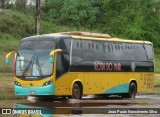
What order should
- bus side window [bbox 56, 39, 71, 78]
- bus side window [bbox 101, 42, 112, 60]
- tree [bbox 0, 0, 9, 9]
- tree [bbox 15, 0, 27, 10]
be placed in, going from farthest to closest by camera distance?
1. tree [bbox 15, 0, 27, 10]
2. tree [bbox 0, 0, 9, 9]
3. bus side window [bbox 101, 42, 112, 60]
4. bus side window [bbox 56, 39, 71, 78]

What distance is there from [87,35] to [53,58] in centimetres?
356

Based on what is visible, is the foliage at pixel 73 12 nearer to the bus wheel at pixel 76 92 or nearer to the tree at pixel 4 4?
the tree at pixel 4 4

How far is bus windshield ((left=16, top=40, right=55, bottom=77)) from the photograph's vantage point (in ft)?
82.1

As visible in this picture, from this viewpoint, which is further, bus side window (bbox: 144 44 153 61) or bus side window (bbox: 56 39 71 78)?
bus side window (bbox: 144 44 153 61)

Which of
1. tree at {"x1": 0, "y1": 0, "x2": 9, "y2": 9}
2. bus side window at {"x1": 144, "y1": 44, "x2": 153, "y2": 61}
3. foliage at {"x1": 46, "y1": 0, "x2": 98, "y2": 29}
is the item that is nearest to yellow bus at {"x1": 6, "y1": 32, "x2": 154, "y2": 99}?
bus side window at {"x1": 144, "y1": 44, "x2": 153, "y2": 61}

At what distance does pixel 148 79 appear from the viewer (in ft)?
106

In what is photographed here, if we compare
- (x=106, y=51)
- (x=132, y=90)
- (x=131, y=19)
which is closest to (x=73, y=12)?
(x=131, y=19)

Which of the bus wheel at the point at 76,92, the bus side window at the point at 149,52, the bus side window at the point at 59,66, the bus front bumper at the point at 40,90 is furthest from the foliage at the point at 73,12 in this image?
the bus front bumper at the point at 40,90

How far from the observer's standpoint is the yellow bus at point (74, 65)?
2500cm

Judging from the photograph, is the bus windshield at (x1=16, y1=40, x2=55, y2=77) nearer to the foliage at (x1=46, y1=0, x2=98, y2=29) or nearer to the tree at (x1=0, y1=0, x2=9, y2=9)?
the tree at (x1=0, y1=0, x2=9, y2=9)

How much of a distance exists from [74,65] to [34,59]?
2.01m

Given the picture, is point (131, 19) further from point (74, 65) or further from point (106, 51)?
point (74, 65)

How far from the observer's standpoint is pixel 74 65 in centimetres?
2605

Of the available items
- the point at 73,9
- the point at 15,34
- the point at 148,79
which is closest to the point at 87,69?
the point at 148,79
